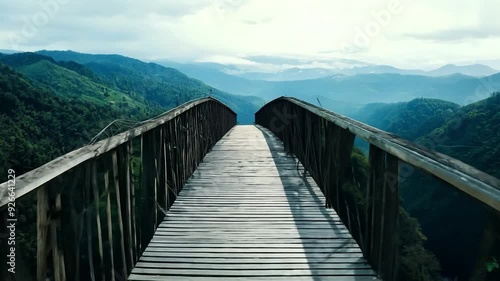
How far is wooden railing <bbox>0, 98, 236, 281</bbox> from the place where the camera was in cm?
197

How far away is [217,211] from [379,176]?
7.20 feet

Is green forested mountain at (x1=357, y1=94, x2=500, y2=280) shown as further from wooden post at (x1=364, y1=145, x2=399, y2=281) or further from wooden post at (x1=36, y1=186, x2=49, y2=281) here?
wooden post at (x1=36, y1=186, x2=49, y2=281)

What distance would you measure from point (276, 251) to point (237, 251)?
1.14ft

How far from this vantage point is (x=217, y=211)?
4.83 meters

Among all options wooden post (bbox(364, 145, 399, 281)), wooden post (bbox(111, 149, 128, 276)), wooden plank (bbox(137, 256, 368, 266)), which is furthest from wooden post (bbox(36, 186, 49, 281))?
wooden post (bbox(364, 145, 399, 281))

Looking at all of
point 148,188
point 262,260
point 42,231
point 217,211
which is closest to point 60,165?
point 42,231

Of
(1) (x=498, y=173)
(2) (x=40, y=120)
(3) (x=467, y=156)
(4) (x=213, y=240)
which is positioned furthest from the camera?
(2) (x=40, y=120)

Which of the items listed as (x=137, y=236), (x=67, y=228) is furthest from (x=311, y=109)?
(x=67, y=228)

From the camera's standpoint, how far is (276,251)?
365 centimetres

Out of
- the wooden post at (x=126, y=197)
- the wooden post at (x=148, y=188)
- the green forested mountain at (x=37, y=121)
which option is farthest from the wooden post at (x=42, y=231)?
the green forested mountain at (x=37, y=121)

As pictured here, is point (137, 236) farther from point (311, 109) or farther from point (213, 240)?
point (311, 109)

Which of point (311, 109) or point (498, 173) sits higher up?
point (311, 109)

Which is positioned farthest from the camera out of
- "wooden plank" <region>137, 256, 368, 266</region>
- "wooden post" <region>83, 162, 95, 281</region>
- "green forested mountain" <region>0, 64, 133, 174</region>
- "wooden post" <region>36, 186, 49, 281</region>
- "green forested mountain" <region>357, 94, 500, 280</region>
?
"green forested mountain" <region>0, 64, 133, 174</region>

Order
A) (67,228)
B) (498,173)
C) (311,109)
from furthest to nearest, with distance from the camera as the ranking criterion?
(498,173)
(311,109)
(67,228)
